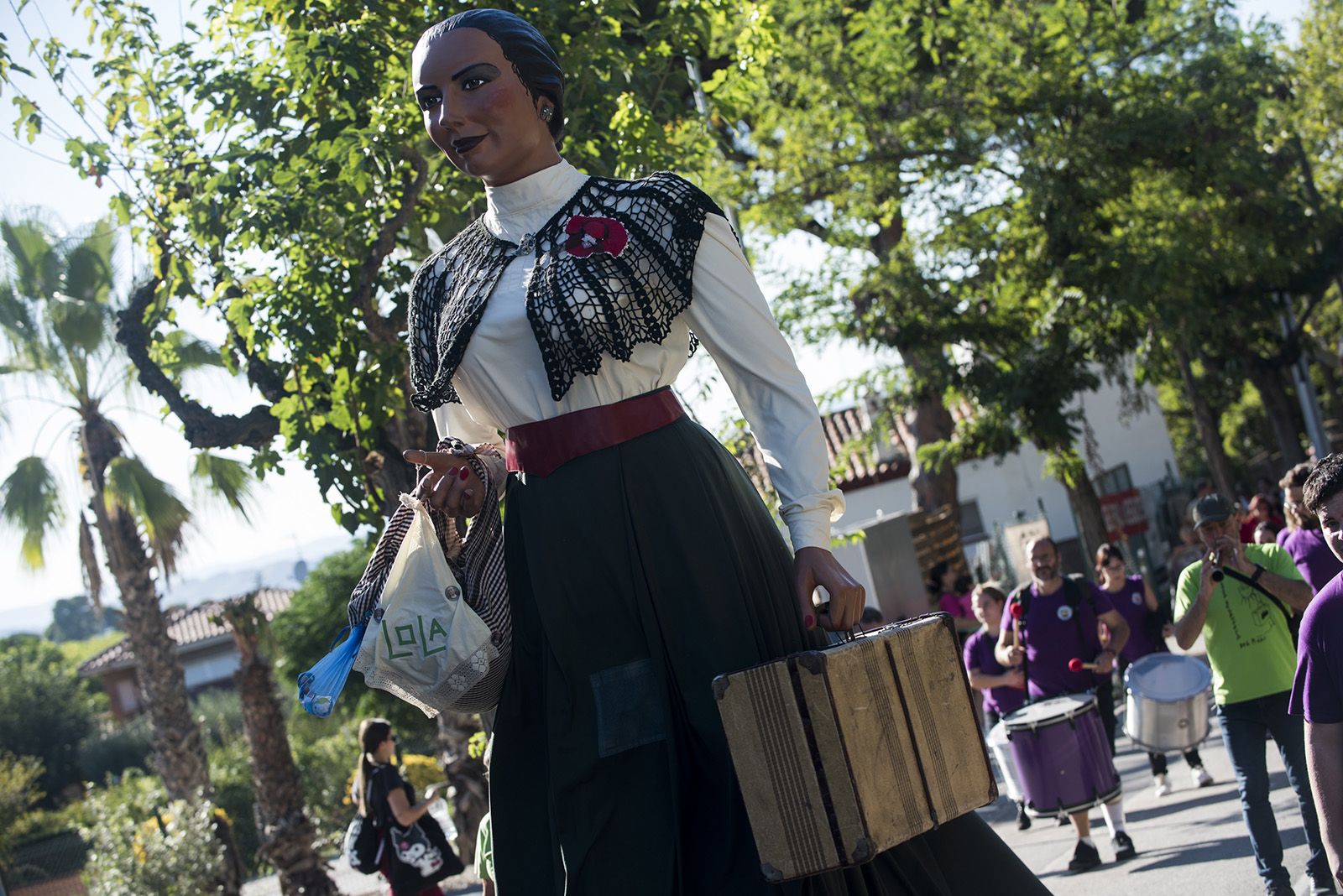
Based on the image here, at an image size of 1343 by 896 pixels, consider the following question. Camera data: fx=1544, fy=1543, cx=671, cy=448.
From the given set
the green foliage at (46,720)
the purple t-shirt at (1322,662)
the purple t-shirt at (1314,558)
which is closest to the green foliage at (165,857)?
the purple t-shirt at (1314,558)

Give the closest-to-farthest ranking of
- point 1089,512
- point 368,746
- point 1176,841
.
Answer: point 1176,841 → point 368,746 → point 1089,512

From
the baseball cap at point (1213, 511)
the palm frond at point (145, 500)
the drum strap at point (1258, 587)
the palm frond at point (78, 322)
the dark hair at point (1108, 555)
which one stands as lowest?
the drum strap at point (1258, 587)

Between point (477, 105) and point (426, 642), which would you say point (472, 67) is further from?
point (426, 642)

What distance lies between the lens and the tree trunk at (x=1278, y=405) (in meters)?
24.6

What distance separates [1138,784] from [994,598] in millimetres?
2111

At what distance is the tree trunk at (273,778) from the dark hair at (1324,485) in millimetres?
11266

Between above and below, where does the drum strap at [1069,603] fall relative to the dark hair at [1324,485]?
below

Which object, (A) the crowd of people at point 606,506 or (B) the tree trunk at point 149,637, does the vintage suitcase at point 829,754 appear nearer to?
Result: (A) the crowd of people at point 606,506

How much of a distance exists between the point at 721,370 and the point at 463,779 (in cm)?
840

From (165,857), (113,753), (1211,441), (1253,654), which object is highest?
(1211,441)

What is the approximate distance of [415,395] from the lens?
3.04 metres

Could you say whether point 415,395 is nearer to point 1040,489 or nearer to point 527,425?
point 527,425

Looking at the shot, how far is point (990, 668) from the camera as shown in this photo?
10508 mm

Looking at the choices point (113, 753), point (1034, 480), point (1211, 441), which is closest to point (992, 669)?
point (1211, 441)
